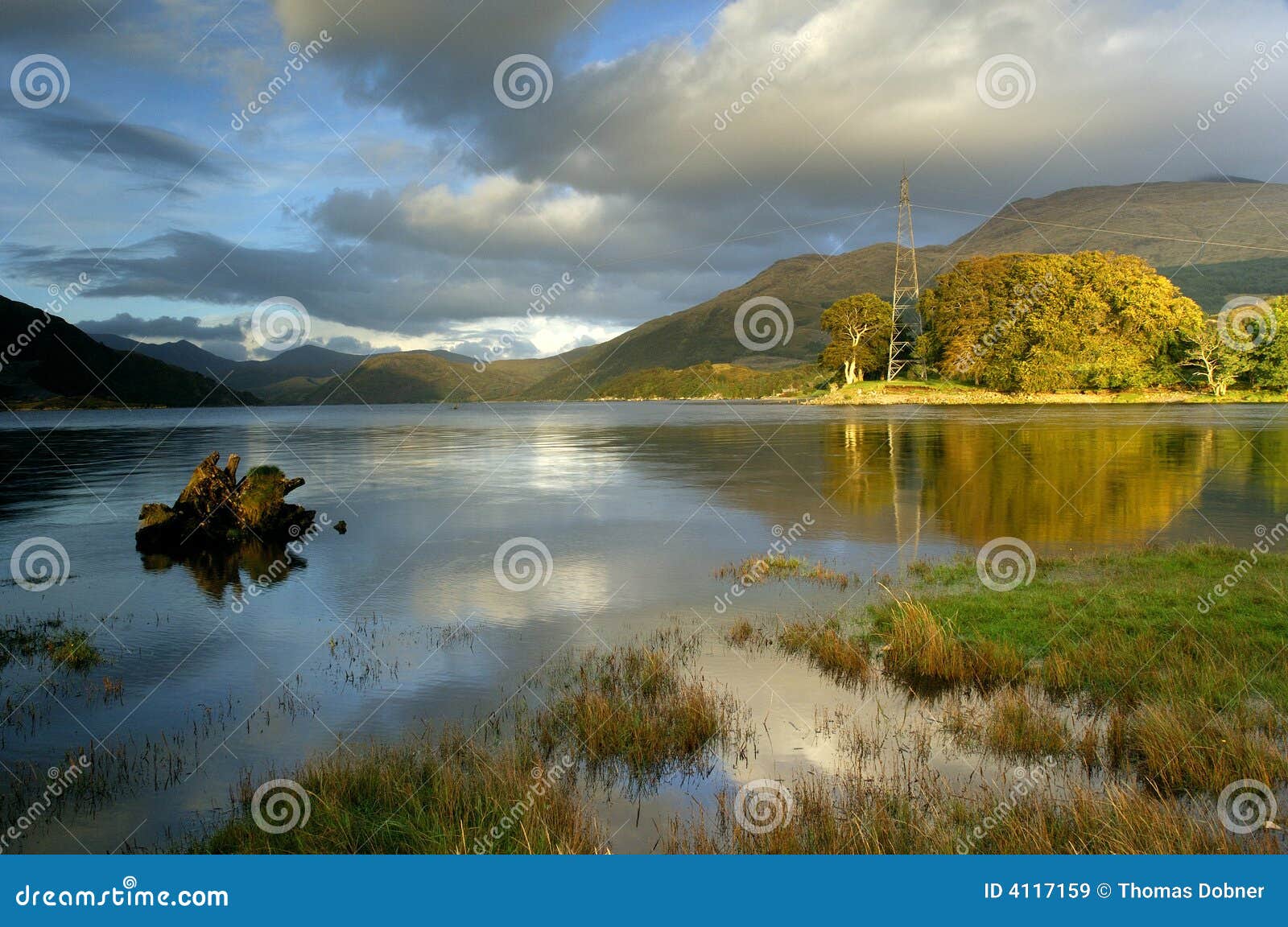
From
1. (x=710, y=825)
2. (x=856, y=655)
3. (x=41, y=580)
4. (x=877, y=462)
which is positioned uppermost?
(x=877, y=462)

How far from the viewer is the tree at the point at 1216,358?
313ft

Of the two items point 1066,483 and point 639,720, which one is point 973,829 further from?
point 1066,483

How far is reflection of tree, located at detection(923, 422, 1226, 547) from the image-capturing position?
22375 mm

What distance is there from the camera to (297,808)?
7168 mm

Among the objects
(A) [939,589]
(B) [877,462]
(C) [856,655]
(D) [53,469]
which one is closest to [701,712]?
(C) [856,655]

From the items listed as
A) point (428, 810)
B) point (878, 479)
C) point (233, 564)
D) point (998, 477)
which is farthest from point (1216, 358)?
point (428, 810)

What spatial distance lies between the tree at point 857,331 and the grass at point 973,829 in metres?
130

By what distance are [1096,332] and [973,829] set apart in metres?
117

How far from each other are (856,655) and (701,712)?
10.6ft

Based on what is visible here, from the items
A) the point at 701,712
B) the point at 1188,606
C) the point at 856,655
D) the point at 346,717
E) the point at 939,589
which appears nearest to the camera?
the point at 701,712

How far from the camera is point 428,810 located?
23.2ft

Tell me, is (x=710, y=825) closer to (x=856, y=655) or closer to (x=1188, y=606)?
(x=856, y=655)

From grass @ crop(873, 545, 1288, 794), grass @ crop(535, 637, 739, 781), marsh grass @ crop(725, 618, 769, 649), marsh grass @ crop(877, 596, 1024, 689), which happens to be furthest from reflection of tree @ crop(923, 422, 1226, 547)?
grass @ crop(535, 637, 739, 781)

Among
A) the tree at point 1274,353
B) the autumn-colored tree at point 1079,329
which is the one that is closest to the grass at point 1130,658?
the autumn-colored tree at point 1079,329
